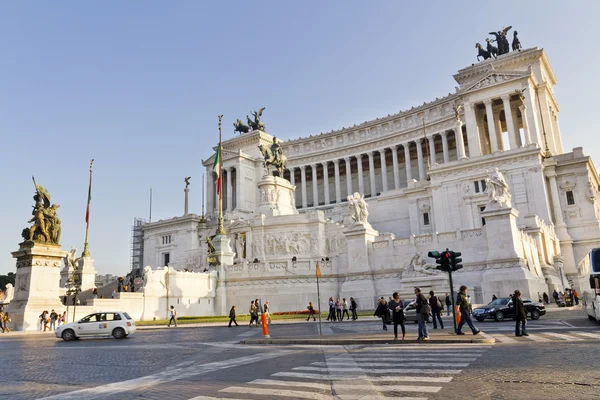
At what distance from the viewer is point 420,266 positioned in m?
34.1

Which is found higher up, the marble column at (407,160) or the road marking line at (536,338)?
the marble column at (407,160)

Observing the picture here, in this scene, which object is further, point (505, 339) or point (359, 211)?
point (359, 211)

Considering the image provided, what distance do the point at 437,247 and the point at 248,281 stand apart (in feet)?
49.5

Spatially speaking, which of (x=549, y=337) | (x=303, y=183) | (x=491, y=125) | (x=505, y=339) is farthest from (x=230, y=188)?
(x=549, y=337)

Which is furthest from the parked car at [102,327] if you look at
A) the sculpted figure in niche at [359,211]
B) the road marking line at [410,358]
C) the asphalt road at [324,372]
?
the sculpted figure in niche at [359,211]

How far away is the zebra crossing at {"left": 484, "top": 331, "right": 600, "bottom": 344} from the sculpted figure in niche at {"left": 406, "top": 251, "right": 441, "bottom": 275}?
1728 cm

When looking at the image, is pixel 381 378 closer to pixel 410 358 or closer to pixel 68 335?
pixel 410 358

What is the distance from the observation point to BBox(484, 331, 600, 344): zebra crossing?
14050 mm

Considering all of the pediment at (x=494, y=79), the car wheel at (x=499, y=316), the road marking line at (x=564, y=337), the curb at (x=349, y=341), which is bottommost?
the road marking line at (x=564, y=337)

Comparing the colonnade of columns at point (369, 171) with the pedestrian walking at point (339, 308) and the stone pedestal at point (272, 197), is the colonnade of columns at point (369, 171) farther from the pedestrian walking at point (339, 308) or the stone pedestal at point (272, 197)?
the pedestrian walking at point (339, 308)

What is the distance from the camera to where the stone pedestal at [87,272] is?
4172 cm

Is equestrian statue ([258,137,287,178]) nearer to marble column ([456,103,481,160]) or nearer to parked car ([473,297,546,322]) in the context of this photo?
marble column ([456,103,481,160])

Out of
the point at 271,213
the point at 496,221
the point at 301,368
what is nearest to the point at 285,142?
the point at 271,213

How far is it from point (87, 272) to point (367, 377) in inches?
1539
